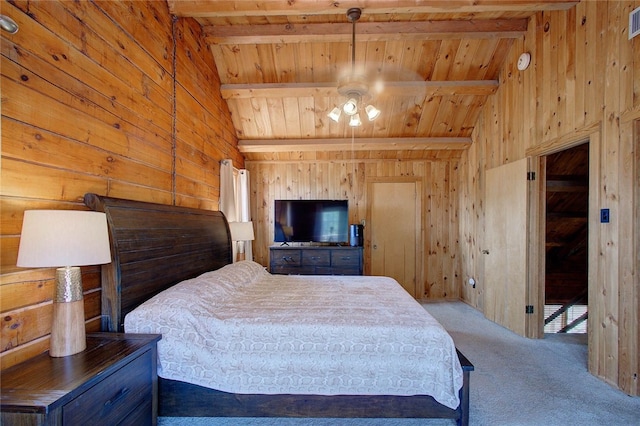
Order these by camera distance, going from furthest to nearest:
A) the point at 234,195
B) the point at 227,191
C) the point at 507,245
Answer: the point at 234,195, the point at 227,191, the point at 507,245

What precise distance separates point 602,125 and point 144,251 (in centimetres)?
362

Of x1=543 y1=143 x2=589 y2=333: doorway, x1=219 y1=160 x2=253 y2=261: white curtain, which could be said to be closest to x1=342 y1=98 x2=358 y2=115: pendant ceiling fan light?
x1=219 y1=160 x2=253 y2=261: white curtain

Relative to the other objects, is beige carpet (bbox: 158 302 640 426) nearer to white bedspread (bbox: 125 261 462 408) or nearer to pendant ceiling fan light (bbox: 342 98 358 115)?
white bedspread (bbox: 125 261 462 408)

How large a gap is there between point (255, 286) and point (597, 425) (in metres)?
2.59

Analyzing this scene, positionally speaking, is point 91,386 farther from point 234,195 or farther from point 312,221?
point 312,221

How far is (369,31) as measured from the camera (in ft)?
10.3

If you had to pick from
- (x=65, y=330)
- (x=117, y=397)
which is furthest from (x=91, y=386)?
(x=65, y=330)

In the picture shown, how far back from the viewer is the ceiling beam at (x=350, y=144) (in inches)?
175

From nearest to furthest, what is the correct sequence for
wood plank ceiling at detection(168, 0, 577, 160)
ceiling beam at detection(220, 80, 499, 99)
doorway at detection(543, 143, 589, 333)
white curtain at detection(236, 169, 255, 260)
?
wood plank ceiling at detection(168, 0, 577, 160) < ceiling beam at detection(220, 80, 499, 99) < doorway at detection(543, 143, 589, 333) < white curtain at detection(236, 169, 255, 260)

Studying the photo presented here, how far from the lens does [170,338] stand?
1695mm

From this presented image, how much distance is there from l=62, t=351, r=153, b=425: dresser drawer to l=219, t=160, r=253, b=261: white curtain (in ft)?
6.92

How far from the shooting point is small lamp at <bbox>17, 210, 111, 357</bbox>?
1217 mm

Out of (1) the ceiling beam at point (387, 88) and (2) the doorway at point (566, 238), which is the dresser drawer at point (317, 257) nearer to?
(1) the ceiling beam at point (387, 88)

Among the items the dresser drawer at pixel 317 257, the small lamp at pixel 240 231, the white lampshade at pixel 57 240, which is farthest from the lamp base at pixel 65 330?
the dresser drawer at pixel 317 257
